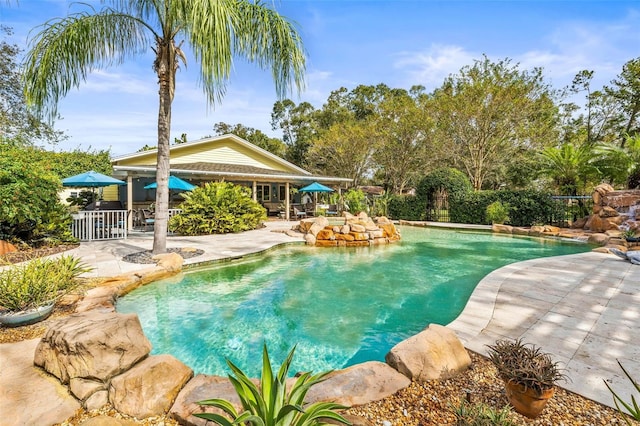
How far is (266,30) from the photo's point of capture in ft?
21.8

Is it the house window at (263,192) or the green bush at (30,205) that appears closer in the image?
the green bush at (30,205)

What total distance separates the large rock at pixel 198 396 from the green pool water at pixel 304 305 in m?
0.87

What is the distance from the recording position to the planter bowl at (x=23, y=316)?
3.39 metres

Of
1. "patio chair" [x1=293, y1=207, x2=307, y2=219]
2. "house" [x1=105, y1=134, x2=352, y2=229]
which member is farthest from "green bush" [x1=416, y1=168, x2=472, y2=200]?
"patio chair" [x1=293, y1=207, x2=307, y2=219]

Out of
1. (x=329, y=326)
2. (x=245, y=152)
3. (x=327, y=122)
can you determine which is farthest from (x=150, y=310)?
(x=327, y=122)

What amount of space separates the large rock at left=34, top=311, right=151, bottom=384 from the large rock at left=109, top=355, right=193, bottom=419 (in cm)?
13

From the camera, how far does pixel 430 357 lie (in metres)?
2.65

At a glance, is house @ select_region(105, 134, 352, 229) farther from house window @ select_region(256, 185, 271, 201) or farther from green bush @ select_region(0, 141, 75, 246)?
green bush @ select_region(0, 141, 75, 246)

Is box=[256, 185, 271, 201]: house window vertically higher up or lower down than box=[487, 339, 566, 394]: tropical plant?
higher up

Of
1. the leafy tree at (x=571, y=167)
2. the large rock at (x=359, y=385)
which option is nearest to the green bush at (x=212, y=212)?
the large rock at (x=359, y=385)

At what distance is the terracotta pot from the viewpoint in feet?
6.49

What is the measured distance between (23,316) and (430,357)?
14.9ft

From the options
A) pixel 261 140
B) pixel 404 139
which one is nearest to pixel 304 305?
pixel 404 139

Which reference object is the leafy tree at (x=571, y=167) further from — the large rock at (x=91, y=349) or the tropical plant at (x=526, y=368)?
the large rock at (x=91, y=349)
